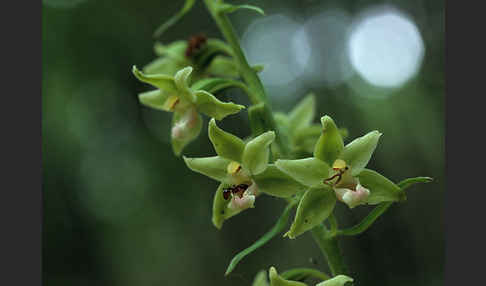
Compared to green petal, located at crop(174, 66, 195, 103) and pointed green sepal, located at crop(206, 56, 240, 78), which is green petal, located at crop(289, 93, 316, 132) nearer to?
pointed green sepal, located at crop(206, 56, 240, 78)

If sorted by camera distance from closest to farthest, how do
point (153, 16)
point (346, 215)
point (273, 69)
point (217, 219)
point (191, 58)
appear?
point (217, 219) < point (191, 58) < point (346, 215) < point (153, 16) < point (273, 69)

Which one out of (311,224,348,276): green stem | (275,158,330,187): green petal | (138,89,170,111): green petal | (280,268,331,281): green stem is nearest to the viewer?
(275,158,330,187): green petal

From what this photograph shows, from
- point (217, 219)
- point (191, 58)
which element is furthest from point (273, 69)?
point (217, 219)

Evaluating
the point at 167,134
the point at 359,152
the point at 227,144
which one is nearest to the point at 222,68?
the point at 227,144

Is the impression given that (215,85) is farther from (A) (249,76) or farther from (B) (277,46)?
(B) (277,46)

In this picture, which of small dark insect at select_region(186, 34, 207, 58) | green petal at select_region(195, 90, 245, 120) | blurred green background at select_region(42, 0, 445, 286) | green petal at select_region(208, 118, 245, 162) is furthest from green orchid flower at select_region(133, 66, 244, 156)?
blurred green background at select_region(42, 0, 445, 286)

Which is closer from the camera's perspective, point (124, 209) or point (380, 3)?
point (380, 3)

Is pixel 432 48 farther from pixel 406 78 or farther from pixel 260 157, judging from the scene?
pixel 260 157
